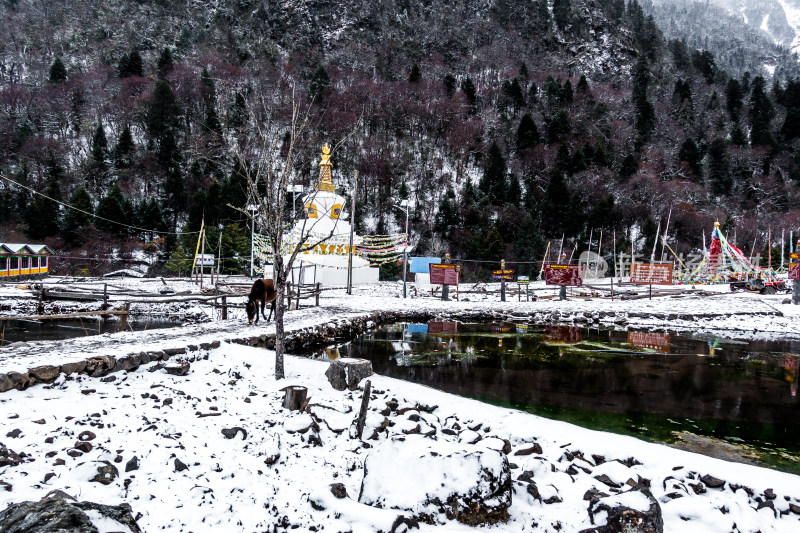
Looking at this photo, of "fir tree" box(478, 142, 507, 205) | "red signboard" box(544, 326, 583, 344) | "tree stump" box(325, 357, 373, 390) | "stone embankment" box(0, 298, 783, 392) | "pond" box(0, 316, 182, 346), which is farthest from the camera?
"fir tree" box(478, 142, 507, 205)

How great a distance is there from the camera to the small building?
2870 cm

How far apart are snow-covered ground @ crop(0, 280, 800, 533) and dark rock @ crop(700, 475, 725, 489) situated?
0.05ft

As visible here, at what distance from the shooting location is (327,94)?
57.7 meters

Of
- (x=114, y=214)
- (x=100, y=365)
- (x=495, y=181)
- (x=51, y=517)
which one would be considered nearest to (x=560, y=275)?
(x=100, y=365)

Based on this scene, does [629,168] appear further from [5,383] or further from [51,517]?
[51,517]

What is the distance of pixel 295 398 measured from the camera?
5.70 meters

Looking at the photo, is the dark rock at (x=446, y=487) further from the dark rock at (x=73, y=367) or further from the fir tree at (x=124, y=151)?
the fir tree at (x=124, y=151)

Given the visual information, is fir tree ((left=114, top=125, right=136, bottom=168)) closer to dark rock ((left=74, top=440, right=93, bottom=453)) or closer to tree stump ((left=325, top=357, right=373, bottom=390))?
tree stump ((left=325, top=357, right=373, bottom=390))

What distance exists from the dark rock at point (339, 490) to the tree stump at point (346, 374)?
108 inches

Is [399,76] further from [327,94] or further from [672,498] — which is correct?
[672,498]

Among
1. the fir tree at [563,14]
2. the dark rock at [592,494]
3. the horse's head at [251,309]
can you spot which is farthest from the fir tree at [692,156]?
the dark rock at [592,494]

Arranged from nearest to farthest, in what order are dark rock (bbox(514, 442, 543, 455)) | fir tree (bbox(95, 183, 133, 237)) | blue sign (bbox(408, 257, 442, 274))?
1. dark rock (bbox(514, 442, 543, 455))
2. blue sign (bbox(408, 257, 442, 274))
3. fir tree (bbox(95, 183, 133, 237))

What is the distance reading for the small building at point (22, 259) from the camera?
1130 inches

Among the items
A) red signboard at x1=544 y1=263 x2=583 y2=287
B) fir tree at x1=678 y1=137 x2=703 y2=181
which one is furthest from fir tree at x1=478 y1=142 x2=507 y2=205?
red signboard at x1=544 y1=263 x2=583 y2=287
